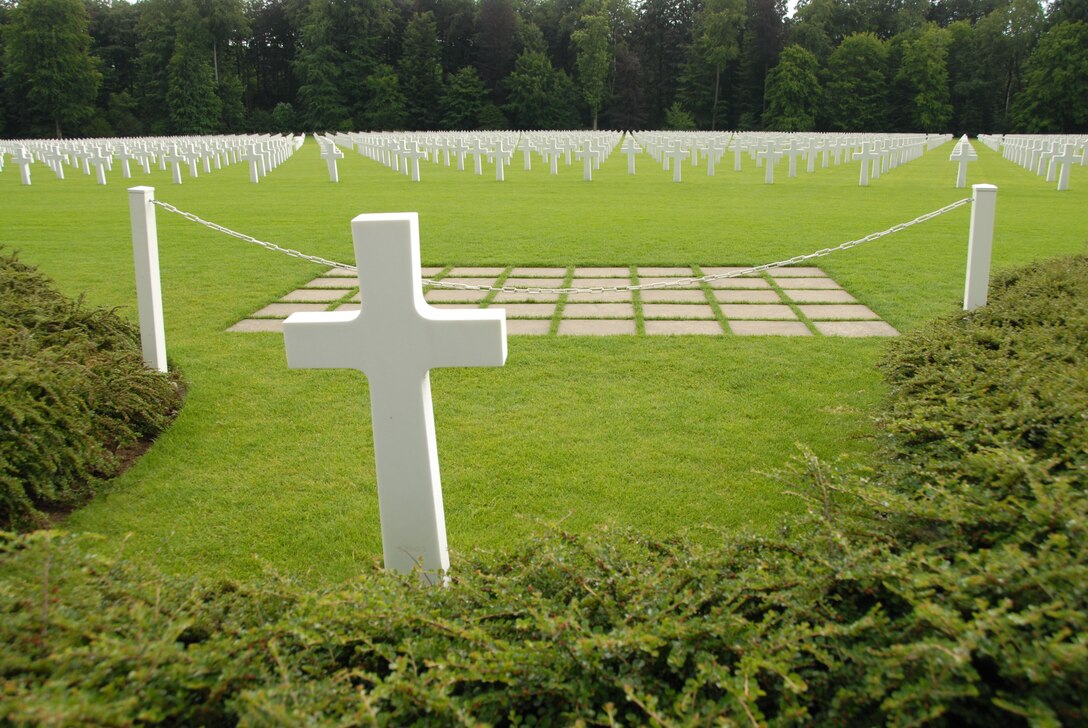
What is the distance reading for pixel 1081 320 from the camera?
3891 mm

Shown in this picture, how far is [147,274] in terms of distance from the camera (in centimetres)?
509

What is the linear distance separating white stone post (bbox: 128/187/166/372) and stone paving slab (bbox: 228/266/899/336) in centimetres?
159

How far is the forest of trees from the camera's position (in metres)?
54.1

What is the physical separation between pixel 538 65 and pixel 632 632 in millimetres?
62617

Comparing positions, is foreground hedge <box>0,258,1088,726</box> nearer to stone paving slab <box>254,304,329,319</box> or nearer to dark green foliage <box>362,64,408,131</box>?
stone paving slab <box>254,304,329,319</box>

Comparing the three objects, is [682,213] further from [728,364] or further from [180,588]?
[180,588]

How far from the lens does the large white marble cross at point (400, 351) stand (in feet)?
8.87

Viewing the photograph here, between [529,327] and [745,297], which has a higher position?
[745,297]

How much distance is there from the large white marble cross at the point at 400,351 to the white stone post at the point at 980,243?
11.8 feet

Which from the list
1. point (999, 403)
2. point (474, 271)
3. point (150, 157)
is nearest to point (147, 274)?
point (474, 271)

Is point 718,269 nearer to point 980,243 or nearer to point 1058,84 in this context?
point 980,243

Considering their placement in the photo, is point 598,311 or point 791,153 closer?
point 598,311

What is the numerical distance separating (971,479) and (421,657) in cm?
195

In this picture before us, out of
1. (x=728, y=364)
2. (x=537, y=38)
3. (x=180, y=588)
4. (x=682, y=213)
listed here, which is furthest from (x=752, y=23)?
(x=180, y=588)
